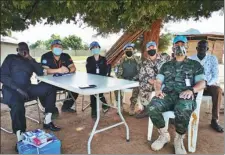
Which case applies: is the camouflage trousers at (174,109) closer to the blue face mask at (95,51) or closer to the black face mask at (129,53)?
the black face mask at (129,53)

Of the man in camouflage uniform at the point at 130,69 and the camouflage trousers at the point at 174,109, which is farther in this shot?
the man in camouflage uniform at the point at 130,69

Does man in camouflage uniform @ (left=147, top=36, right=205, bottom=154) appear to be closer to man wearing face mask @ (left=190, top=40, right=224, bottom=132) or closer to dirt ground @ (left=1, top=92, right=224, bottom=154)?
dirt ground @ (left=1, top=92, right=224, bottom=154)

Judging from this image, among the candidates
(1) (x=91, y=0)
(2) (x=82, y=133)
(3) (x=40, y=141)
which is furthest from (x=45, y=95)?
(1) (x=91, y=0)

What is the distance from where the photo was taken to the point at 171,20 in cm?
398

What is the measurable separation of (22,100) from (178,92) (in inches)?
68.8

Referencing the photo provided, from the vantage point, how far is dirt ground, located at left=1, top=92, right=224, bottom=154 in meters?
2.31

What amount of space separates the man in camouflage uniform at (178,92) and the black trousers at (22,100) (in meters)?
1.31

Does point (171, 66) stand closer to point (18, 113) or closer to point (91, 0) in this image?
point (91, 0)

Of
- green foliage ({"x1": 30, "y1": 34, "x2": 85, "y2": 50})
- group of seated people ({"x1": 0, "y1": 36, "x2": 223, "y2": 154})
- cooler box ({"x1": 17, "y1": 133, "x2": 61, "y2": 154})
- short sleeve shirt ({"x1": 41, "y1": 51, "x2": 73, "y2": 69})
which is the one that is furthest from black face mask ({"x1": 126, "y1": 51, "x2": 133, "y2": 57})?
cooler box ({"x1": 17, "y1": 133, "x2": 61, "y2": 154})

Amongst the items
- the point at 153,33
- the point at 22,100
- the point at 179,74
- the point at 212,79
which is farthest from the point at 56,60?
the point at 212,79

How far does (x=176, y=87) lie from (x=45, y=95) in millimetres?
1627

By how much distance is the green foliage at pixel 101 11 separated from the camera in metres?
2.62

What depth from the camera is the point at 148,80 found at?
2973 millimetres

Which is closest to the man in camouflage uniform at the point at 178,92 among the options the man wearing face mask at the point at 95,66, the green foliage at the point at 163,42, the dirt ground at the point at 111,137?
the dirt ground at the point at 111,137
